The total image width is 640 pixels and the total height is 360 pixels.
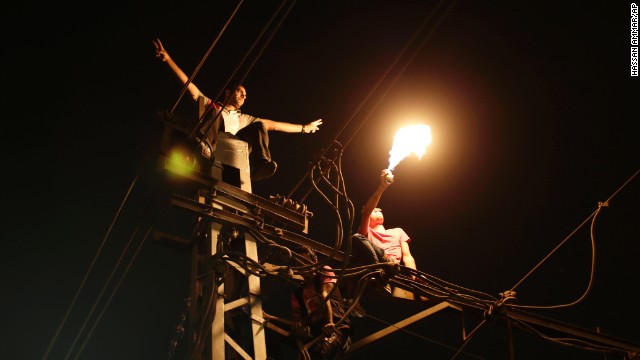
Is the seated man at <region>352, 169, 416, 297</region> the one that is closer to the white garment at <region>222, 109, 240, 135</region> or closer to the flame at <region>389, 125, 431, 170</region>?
the flame at <region>389, 125, 431, 170</region>

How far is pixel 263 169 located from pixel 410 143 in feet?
6.32

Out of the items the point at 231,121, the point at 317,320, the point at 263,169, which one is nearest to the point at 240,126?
the point at 231,121

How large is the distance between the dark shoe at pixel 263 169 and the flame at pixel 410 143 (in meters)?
1.57

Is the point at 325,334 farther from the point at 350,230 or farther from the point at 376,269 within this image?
the point at 350,230

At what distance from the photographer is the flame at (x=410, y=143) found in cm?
655

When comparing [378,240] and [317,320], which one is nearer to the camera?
[317,320]

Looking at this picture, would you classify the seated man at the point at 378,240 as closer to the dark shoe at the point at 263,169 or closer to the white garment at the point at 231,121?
the dark shoe at the point at 263,169

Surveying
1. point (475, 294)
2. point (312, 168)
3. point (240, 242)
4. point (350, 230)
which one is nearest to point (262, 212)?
point (240, 242)

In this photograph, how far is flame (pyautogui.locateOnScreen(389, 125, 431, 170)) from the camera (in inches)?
258

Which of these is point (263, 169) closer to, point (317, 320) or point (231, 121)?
point (231, 121)

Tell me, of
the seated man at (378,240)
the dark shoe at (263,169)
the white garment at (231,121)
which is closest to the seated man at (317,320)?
the seated man at (378,240)

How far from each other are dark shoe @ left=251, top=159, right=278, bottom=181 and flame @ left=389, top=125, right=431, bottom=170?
157 cm

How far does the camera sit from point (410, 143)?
21.7 ft

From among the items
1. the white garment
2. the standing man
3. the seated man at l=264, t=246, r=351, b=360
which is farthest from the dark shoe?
the seated man at l=264, t=246, r=351, b=360
